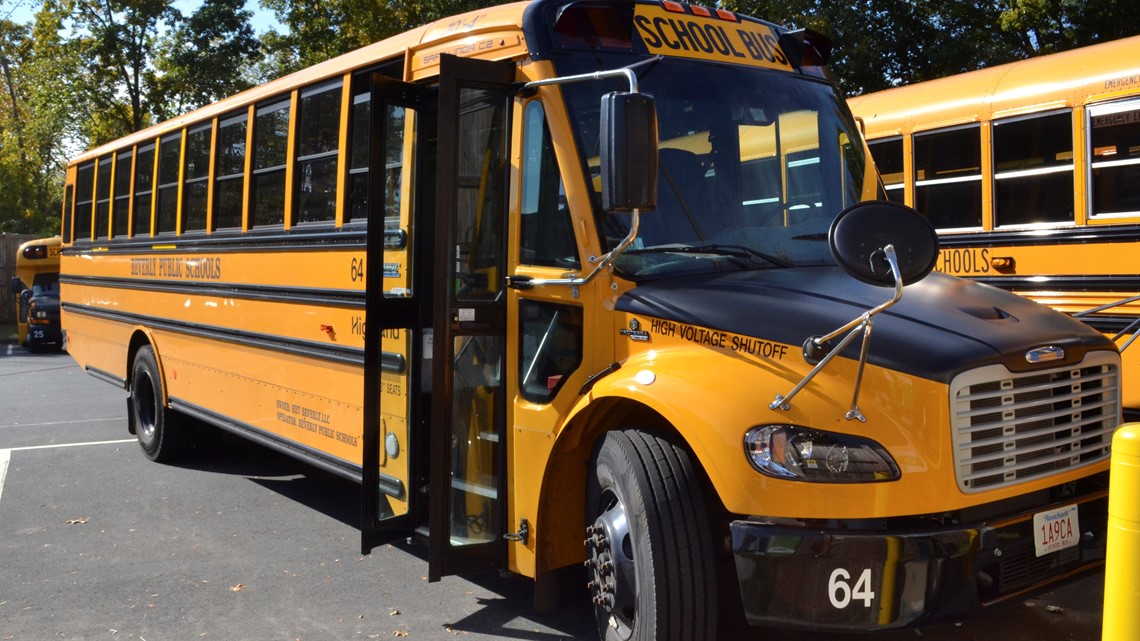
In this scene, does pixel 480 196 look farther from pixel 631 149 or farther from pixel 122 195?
pixel 122 195

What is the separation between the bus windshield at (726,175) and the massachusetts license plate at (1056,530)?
128 centimetres

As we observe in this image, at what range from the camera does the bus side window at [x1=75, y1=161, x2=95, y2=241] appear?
1044cm

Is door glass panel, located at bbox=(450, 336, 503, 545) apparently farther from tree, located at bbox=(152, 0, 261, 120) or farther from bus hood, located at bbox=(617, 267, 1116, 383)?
tree, located at bbox=(152, 0, 261, 120)

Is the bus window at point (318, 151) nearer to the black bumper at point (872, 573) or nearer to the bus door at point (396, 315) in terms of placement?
the bus door at point (396, 315)

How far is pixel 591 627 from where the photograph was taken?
4.74 m

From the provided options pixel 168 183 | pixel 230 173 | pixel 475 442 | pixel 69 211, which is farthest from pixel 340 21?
pixel 475 442

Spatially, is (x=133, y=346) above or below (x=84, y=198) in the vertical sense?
below

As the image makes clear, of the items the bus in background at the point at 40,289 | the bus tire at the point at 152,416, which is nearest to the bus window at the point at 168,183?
the bus tire at the point at 152,416

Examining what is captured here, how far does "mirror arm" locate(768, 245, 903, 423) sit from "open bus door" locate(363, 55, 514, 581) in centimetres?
155

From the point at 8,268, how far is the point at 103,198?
21969mm

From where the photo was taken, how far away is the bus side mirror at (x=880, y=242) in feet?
11.3

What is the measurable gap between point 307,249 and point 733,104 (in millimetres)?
2767

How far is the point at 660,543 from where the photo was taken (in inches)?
145

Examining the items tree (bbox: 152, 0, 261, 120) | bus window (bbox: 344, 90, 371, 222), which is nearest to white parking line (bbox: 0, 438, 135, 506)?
bus window (bbox: 344, 90, 371, 222)
